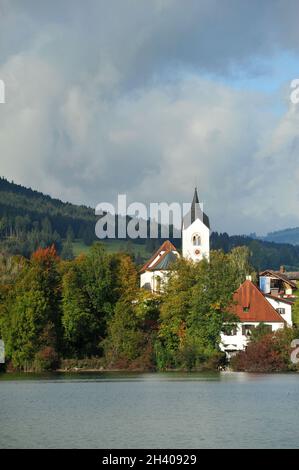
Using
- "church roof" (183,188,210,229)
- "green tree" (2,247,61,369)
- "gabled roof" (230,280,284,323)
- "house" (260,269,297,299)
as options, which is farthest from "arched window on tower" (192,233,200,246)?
"green tree" (2,247,61,369)

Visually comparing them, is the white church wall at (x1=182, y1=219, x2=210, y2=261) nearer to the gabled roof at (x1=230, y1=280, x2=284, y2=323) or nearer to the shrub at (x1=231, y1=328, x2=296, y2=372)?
the gabled roof at (x1=230, y1=280, x2=284, y2=323)

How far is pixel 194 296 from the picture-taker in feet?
290

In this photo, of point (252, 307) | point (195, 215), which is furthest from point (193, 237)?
point (252, 307)

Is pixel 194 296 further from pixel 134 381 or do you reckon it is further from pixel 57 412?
pixel 57 412

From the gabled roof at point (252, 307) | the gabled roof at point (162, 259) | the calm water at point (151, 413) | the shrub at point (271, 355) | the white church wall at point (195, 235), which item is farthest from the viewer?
the white church wall at point (195, 235)

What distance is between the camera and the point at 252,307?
94312 mm

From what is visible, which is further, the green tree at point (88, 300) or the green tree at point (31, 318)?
the green tree at point (88, 300)

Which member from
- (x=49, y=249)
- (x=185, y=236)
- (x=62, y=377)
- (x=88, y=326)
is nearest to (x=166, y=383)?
(x=62, y=377)

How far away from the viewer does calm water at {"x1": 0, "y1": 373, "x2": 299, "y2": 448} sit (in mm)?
37656

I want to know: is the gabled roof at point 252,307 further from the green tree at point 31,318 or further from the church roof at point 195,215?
the church roof at point 195,215

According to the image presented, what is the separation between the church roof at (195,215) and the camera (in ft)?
424

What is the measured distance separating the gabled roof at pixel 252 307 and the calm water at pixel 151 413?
21711 millimetres

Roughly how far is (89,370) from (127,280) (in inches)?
435

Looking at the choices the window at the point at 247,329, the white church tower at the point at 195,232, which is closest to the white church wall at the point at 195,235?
the white church tower at the point at 195,232
